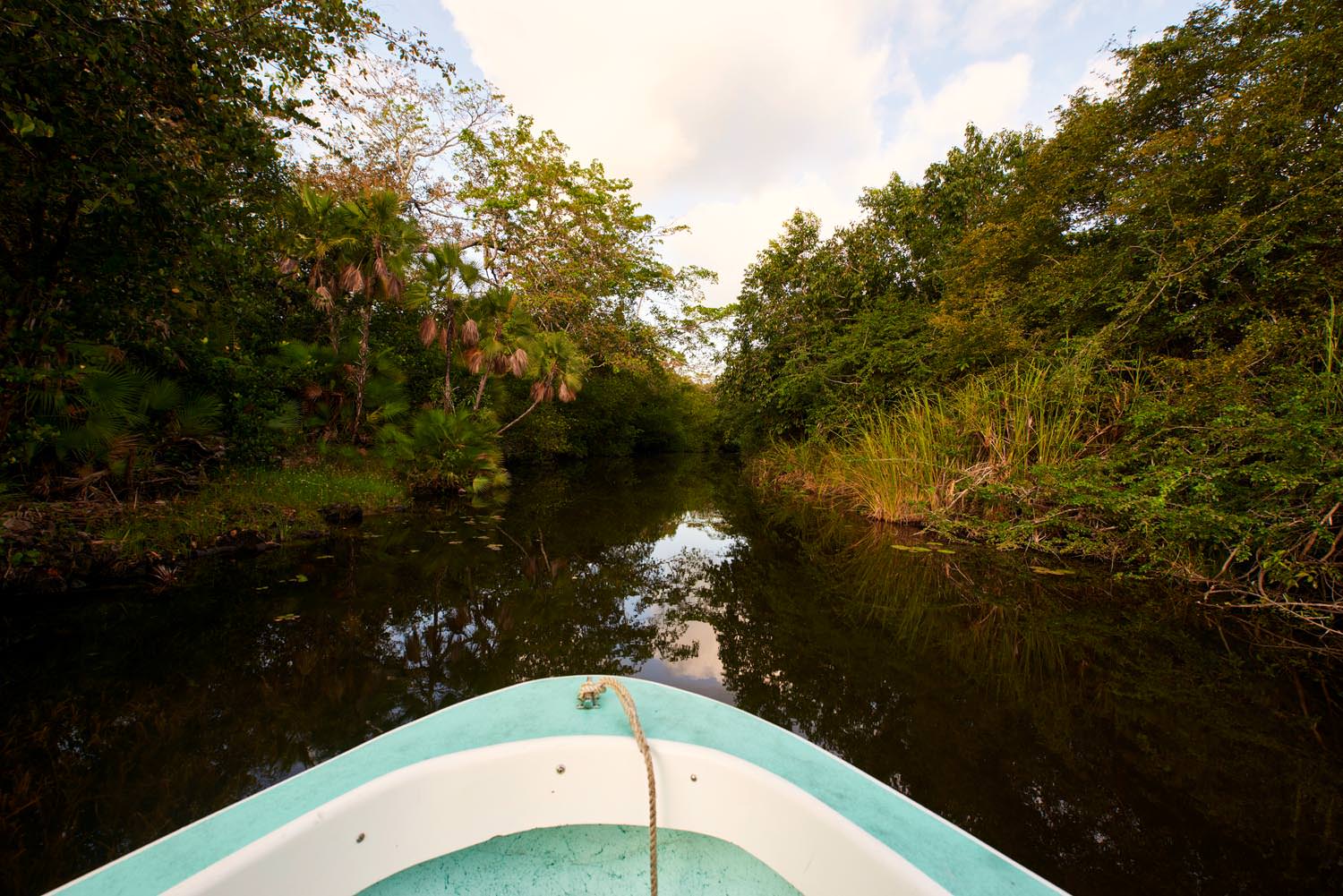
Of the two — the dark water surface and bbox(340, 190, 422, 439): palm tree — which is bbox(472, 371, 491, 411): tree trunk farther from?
the dark water surface

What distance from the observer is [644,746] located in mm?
1173

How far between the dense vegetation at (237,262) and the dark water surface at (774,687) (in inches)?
78.8

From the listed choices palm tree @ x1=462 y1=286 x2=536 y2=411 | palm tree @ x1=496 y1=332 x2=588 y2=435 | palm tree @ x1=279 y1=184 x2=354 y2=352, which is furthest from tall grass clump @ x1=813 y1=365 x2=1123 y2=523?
palm tree @ x1=279 y1=184 x2=354 y2=352

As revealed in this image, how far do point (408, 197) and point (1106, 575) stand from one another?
1398 cm

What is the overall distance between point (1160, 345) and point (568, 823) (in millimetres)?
7380

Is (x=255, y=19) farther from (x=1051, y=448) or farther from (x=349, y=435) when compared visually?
(x=1051, y=448)

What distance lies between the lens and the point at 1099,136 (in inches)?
259

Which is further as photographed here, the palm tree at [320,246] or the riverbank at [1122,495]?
the palm tree at [320,246]

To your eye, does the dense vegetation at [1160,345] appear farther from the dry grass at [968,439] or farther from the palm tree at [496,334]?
the palm tree at [496,334]

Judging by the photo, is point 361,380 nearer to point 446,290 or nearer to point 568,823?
point 446,290

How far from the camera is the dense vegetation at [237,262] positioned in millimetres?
3010

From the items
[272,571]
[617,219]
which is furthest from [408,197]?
[272,571]

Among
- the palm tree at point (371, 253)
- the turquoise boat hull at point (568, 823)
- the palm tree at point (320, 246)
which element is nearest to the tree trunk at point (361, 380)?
the palm tree at point (371, 253)

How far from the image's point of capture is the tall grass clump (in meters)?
5.11
